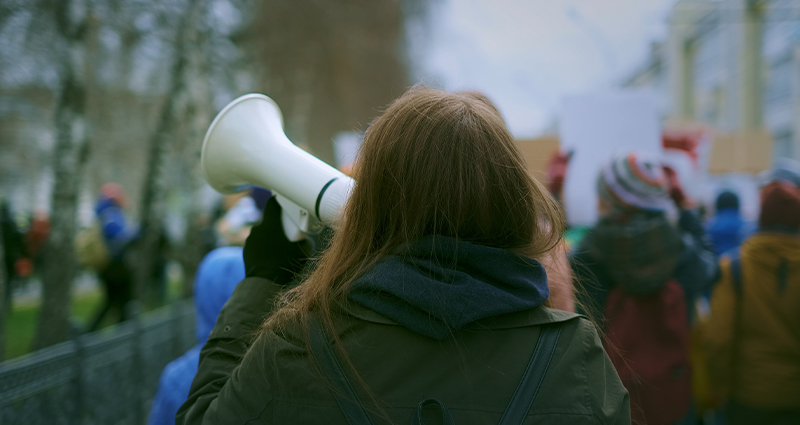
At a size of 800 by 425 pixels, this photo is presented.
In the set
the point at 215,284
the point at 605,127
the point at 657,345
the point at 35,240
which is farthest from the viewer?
the point at 35,240

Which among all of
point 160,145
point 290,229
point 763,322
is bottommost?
point 763,322

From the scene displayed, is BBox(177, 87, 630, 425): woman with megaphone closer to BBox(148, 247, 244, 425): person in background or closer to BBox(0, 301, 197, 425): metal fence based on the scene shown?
BBox(148, 247, 244, 425): person in background

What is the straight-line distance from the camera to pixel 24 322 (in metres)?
8.83

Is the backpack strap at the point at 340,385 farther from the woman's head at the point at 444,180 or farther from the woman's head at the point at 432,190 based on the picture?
the woman's head at the point at 444,180

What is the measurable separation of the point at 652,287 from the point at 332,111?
12983mm

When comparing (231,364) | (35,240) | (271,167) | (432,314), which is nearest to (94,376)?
(271,167)

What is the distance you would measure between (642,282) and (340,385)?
1741 mm

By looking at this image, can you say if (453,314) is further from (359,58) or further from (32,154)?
(359,58)

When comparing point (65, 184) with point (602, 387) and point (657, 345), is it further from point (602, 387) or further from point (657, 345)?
point (602, 387)

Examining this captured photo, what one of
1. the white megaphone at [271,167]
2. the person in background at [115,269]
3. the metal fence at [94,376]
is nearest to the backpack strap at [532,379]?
the white megaphone at [271,167]

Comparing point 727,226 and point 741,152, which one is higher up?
point 741,152

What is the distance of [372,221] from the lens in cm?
98

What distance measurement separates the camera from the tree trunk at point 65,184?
3.73m

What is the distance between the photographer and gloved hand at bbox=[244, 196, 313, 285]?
1.24 metres
